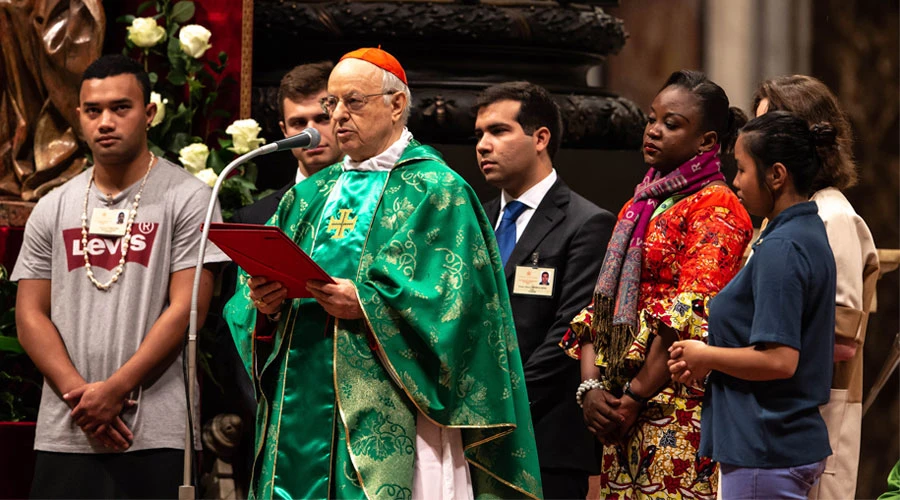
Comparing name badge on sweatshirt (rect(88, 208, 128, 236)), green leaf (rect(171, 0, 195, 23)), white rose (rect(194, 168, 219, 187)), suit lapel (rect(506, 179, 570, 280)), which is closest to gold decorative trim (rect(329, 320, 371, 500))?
suit lapel (rect(506, 179, 570, 280))

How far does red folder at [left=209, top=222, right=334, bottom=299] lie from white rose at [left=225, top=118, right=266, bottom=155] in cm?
170

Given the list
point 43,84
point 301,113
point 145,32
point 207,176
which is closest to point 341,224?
point 301,113

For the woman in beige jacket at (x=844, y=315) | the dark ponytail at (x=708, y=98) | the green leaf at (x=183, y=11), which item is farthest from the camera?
the green leaf at (x=183, y=11)

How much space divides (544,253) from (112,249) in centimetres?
133

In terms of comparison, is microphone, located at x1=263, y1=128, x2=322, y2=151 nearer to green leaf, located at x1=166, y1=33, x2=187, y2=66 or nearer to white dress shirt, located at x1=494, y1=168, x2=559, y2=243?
white dress shirt, located at x1=494, y1=168, x2=559, y2=243

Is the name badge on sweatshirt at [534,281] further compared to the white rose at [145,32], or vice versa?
the white rose at [145,32]

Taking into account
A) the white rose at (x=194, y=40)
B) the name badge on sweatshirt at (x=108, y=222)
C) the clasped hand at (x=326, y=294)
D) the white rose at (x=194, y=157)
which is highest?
the white rose at (x=194, y=40)

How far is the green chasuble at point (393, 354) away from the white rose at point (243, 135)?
141cm

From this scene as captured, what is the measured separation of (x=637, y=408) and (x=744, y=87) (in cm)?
417

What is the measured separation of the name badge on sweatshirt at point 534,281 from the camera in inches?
163

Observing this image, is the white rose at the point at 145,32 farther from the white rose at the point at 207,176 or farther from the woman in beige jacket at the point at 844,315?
the woman in beige jacket at the point at 844,315

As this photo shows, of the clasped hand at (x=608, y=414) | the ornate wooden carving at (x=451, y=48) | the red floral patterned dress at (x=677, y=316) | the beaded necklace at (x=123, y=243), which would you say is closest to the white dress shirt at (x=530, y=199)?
the red floral patterned dress at (x=677, y=316)

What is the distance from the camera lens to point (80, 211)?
14.6 feet

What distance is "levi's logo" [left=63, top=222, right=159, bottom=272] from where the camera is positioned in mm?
4367
